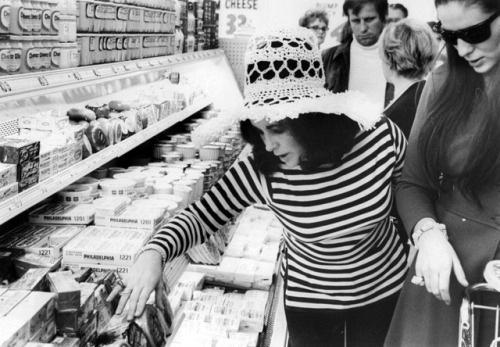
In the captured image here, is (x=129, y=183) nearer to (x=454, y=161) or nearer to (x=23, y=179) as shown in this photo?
(x=23, y=179)

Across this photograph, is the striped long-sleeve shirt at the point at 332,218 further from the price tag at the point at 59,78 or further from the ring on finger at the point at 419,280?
the price tag at the point at 59,78

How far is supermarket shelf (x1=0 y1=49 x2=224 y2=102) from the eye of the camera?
147cm

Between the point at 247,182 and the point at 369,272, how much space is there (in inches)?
16.5

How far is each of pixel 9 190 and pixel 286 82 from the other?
786 millimetres

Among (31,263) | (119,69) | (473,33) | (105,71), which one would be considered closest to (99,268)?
(31,263)

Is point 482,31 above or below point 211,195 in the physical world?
above

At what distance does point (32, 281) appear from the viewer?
1.53m

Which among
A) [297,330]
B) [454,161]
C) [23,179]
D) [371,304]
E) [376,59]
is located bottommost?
[297,330]

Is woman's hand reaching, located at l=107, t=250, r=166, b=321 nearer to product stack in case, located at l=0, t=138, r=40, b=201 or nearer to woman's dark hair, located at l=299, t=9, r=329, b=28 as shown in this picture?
product stack in case, located at l=0, t=138, r=40, b=201

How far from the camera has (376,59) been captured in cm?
153

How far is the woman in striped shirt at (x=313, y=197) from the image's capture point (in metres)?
1.28

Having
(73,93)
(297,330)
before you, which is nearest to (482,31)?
(297,330)

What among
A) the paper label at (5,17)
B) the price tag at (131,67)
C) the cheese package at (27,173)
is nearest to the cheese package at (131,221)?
the cheese package at (27,173)

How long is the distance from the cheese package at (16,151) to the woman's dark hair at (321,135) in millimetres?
629
